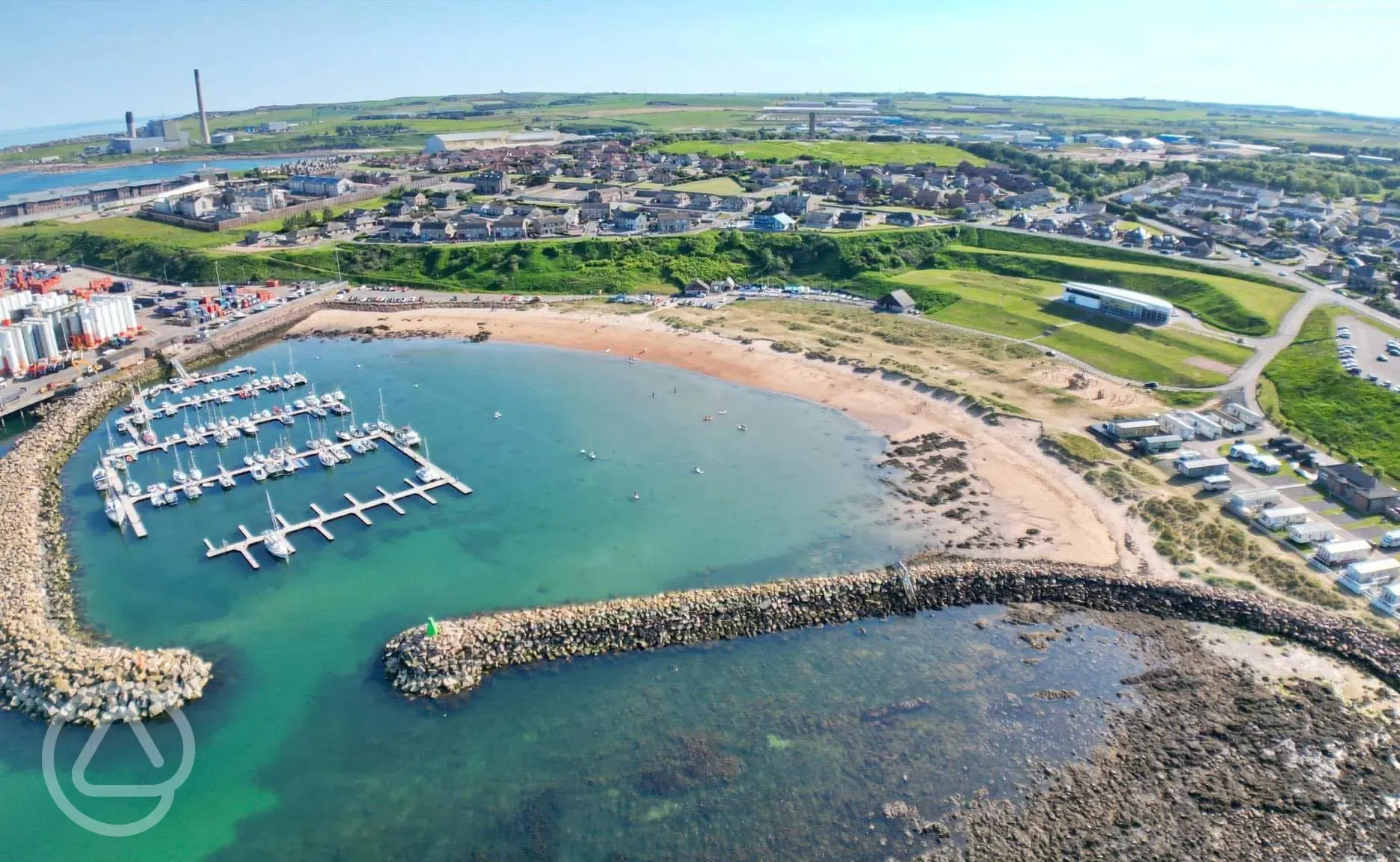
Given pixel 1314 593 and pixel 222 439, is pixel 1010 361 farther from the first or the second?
pixel 222 439

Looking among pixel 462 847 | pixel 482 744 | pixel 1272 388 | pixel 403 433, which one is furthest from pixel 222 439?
pixel 1272 388

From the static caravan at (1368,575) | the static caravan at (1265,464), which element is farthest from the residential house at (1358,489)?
the static caravan at (1368,575)

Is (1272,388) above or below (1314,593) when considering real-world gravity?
above

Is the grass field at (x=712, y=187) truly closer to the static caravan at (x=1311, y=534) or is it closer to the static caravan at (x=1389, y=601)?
the static caravan at (x=1311, y=534)

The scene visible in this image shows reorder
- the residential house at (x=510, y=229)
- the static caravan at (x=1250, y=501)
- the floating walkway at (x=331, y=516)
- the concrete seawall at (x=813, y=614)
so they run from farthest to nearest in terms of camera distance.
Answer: the residential house at (x=510, y=229) < the static caravan at (x=1250, y=501) < the floating walkway at (x=331, y=516) < the concrete seawall at (x=813, y=614)

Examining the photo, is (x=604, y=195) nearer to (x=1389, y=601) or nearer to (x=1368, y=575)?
(x=1368, y=575)

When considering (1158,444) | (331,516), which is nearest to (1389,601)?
(1158,444)
